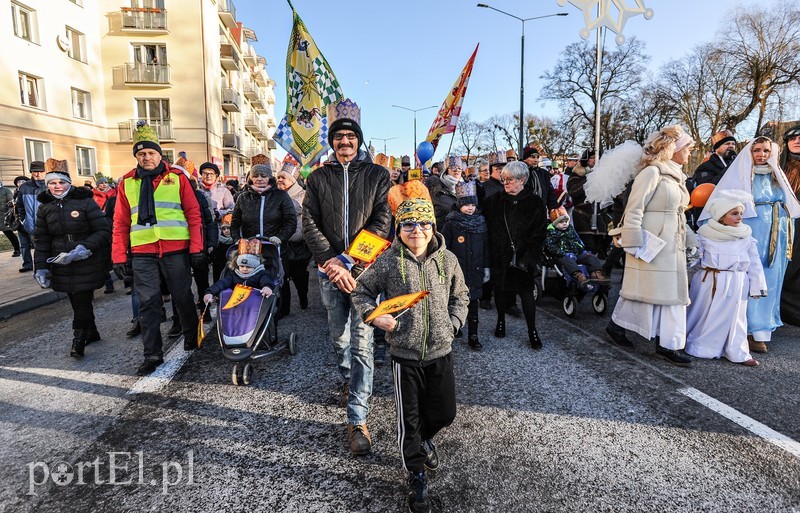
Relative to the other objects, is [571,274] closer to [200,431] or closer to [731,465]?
[731,465]

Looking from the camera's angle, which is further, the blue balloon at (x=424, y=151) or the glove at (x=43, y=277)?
the blue balloon at (x=424, y=151)

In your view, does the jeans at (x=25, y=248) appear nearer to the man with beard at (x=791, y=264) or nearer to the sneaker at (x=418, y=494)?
the sneaker at (x=418, y=494)

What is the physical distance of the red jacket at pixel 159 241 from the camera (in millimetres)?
4387

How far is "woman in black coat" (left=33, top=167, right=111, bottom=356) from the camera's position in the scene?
464 centimetres

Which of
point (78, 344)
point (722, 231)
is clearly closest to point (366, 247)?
point (78, 344)

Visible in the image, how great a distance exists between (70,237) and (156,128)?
27013 millimetres

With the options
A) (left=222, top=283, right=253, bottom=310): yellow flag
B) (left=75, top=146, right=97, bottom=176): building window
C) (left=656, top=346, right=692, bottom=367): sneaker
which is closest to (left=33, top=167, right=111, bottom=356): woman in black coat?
(left=222, top=283, right=253, bottom=310): yellow flag

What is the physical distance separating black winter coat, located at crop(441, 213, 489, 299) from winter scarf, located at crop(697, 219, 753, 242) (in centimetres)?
232

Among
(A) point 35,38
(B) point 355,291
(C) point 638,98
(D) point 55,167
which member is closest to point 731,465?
(B) point 355,291

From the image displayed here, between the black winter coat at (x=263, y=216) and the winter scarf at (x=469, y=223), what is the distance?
197 cm

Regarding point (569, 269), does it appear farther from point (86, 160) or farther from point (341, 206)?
point (86, 160)

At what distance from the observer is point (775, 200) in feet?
16.3

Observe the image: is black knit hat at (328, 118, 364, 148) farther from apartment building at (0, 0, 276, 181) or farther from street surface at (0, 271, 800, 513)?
apartment building at (0, 0, 276, 181)

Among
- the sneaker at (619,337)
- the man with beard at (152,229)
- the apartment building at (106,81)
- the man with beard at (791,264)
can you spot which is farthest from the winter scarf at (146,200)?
the apartment building at (106,81)
